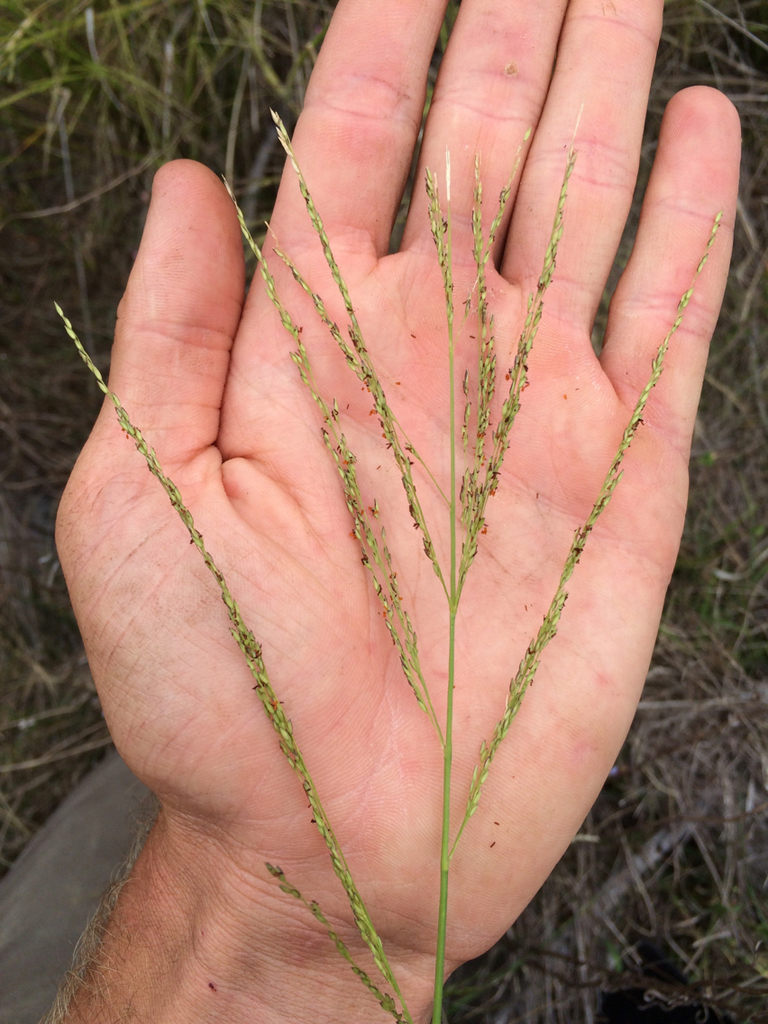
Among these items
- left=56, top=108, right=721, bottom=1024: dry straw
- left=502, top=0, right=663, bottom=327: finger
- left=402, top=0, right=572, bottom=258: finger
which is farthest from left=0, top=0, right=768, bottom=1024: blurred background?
left=56, top=108, right=721, bottom=1024: dry straw

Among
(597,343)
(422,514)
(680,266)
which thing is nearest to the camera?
(422,514)

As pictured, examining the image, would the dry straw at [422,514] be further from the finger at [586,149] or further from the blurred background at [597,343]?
the blurred background at [597,343]

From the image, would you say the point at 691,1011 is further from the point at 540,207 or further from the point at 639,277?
the point at 540,207

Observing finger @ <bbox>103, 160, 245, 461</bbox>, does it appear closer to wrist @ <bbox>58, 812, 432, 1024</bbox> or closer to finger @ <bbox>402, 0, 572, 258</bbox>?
finger @ <bbox>402, 0, 572, 258</bbox>

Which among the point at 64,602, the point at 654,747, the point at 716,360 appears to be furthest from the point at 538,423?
the point at 64,602

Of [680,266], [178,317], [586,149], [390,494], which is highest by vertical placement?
[586,149]

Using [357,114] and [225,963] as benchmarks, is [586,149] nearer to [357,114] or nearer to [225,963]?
[357,114]

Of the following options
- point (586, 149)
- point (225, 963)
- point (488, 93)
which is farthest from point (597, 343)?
point (225, 963)
